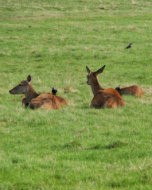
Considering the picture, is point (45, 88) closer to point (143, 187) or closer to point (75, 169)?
point (75, 169)

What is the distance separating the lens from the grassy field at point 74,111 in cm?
911

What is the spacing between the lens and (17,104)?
57.7 ft

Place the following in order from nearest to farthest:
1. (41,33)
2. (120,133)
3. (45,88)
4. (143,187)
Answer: (143,187), (120,133), (45,88), (41,33)

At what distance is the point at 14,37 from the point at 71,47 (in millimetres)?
4494

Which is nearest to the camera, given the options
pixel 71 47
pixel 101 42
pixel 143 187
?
pixel 143 187

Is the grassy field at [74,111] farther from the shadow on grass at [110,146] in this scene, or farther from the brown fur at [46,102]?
the brown fur at [46,102]

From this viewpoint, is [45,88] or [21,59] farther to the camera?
[21,59]

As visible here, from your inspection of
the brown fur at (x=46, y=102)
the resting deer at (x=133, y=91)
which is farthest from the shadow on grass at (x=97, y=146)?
the resting deer at (x=133, y=91)

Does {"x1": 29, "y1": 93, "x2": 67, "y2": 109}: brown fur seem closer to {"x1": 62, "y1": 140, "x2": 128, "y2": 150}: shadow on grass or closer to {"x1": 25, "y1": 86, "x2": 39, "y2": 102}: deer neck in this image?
{"x1": 25, "y1": 86, "x2": 39, "y2": 102}: deer neck

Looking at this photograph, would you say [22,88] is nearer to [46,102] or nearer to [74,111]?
[46,102]

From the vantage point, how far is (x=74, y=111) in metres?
15.7

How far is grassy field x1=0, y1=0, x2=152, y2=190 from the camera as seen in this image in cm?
911

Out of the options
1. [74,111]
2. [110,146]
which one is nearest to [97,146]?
[110,146]

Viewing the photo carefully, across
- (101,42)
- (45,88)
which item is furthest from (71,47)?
(45,88)
